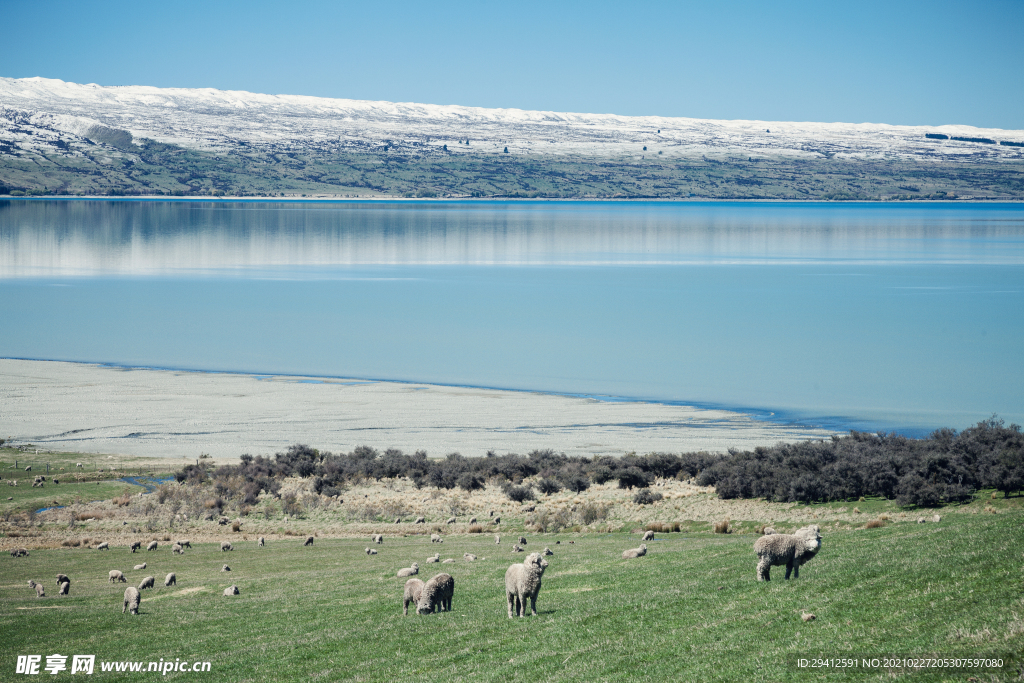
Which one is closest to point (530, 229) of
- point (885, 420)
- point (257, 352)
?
point (257, 352)

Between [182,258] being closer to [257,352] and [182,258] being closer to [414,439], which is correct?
[257,352]

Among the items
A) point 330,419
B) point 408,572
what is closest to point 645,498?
point 408,572

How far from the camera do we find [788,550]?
484 inches

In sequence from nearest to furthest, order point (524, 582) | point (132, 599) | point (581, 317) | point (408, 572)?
1. point (524, 582)
2. point (132, 599)
3. point (408, 572)
4. point (581, 317)

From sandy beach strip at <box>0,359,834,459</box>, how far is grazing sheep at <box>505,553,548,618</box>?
22793mm

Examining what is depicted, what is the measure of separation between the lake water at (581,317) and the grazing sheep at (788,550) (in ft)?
95.4

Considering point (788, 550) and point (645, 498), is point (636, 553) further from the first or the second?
point (645, 498)

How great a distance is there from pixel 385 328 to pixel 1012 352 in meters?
44.3

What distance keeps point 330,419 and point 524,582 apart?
31357 millimetres

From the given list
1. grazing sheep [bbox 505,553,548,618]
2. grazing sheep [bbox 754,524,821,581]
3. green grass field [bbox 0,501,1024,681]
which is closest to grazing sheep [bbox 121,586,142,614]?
green grass field [bbox 0,501,1024,681]

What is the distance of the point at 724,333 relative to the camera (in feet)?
215

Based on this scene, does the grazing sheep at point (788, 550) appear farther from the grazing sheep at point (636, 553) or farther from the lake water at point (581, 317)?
the lake water at point (581, 317)

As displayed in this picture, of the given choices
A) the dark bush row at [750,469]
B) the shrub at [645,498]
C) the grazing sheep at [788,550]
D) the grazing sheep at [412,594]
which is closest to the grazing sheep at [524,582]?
the grazing sheep at [412,594]

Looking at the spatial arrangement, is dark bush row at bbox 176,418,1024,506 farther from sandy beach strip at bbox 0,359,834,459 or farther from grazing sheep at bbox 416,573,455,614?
grazing sheep at bbox 416,573,455,614
